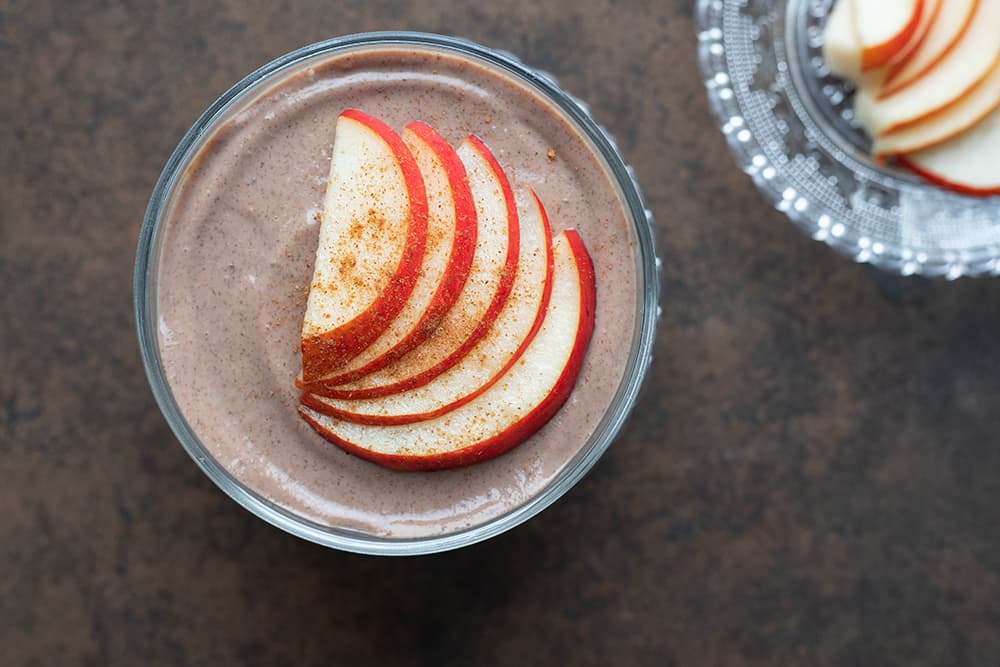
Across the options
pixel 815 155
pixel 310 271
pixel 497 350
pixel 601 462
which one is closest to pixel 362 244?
pixel 310 271

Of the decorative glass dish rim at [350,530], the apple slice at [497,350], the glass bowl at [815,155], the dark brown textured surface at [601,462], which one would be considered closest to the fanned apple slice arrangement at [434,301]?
the apple slice at [497,350]

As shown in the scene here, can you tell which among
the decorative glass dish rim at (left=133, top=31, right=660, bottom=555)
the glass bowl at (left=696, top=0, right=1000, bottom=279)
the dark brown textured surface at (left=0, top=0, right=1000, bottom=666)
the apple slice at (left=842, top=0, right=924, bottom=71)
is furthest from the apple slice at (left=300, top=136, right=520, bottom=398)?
the apple slice at (left=842, top=0, right=924, bottom=71)

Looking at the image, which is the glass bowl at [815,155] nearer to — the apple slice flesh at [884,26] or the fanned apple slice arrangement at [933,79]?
the fanned apple slice arrangement at [933,79]

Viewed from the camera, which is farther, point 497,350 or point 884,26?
point 884,26

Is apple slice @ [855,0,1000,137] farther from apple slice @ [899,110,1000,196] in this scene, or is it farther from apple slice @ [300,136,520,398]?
apple slice @ [300,136,520,398]

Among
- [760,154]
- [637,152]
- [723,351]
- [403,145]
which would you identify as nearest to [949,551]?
[723,351]

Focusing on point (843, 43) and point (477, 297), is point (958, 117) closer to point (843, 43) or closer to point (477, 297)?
point (843, 43)
